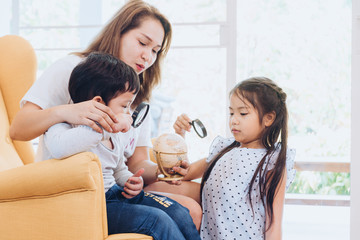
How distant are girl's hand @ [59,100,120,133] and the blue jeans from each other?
248mm

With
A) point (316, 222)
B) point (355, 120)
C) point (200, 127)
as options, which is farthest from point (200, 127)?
point (316, 222)

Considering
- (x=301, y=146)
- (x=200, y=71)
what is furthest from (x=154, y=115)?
(x=301, y=146)

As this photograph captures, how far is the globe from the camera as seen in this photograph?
138cm

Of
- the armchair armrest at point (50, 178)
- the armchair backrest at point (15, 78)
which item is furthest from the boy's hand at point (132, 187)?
the armchair backrest at point (15, 78)

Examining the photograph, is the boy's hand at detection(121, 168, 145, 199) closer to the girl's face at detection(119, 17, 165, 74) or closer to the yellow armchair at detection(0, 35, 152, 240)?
the yellow armchair at detection(0, 35, 152, 240)

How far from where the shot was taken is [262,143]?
161 cm

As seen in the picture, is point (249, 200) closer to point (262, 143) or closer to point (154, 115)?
point (262, 143)

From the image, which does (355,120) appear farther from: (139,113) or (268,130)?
(139,113)

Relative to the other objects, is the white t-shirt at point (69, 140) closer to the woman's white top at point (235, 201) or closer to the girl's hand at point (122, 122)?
the girl's hand at point (122, 122)

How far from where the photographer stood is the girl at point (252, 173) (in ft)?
4.94

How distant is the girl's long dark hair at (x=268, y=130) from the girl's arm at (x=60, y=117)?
609 mm

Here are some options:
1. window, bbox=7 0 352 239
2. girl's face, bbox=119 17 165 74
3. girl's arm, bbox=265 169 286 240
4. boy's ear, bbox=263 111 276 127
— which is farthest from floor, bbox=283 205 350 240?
girl's face, bbox=119 17 165 74

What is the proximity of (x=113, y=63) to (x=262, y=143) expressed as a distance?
686 mm

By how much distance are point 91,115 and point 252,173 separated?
70cm
